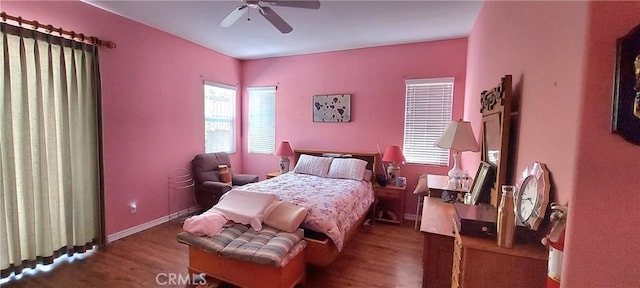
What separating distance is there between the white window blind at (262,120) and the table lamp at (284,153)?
41 cm

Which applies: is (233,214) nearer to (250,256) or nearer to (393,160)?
(250,256)

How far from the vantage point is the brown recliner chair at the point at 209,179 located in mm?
3680

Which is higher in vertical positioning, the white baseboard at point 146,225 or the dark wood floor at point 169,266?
the white baseboard at point 146,225

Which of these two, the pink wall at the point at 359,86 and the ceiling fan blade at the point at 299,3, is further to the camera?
the pink wall at the point at 359,86

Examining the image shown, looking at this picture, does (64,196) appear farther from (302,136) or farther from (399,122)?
(399,122)

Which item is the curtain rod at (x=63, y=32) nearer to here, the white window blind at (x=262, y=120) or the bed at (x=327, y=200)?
the bed at (x=327, y=200)

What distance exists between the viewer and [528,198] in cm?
124

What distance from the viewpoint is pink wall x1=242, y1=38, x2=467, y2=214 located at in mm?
3721

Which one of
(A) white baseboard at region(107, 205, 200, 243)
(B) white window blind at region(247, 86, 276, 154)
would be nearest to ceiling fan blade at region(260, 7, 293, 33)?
(B) white window blind at region(247, 86, 276, 154)

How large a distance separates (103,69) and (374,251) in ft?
11.2

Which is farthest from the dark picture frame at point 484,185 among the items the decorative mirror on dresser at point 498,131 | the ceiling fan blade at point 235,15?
the ceiling fan blade at point 235,15

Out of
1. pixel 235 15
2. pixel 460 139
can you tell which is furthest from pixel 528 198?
pixel 235 15

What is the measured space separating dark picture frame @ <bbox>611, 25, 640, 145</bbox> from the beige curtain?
11.8 feet

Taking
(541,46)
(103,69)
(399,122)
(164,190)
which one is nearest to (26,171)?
(103,69)
